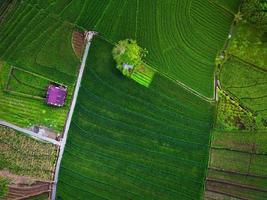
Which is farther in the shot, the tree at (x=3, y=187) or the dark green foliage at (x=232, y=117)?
the dark green foliage at (x=232, y=117)

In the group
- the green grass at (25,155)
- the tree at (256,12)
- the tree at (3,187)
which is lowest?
the tree at (3,187)

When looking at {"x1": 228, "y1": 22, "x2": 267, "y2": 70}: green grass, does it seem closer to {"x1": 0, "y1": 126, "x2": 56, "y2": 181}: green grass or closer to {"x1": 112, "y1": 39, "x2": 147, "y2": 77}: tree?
{"x1": 112, "y1": 39, "x2": 147, "y2": 77}: tree

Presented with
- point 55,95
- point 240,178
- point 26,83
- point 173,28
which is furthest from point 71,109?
point 240,178

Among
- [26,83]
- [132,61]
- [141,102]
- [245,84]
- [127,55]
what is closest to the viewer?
[127,55]

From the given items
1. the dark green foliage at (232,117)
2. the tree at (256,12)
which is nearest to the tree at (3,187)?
the dark green foliage at (232,117)

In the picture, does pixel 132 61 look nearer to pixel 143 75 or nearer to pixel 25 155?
pixel 143 75

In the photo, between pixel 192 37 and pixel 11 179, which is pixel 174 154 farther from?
pixel 11 179

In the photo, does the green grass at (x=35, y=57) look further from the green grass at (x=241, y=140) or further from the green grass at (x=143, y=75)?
the green grass at (x=241, y=140)
